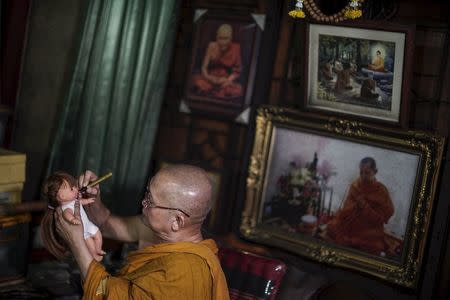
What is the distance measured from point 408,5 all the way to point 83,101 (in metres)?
1.99

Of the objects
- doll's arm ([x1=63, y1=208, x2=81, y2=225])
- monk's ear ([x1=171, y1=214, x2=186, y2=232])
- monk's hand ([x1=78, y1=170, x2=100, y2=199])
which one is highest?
monk's hand ([x1=78, y1=170, x2=100, y2=199])

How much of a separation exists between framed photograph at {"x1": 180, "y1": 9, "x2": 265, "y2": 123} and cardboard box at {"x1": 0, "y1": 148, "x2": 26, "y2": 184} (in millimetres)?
1069

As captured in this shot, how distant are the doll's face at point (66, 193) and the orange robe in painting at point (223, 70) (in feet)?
4.72

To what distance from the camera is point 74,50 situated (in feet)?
13.8

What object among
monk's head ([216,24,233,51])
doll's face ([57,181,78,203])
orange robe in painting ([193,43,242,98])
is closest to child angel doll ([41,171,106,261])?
doll's face ([57,181,78,203])

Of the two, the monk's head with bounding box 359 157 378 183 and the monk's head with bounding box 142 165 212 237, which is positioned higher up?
the monk's head with bounding box 359 157 378 183

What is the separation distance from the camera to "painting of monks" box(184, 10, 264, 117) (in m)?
3.96

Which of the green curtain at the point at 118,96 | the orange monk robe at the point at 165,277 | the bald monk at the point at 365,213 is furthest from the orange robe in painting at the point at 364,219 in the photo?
the green curtain at the point at 118,96

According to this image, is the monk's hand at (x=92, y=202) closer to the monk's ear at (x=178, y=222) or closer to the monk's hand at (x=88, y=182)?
the monk's hand at (x=88, y=182)

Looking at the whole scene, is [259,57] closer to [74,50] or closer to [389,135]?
[389,135]

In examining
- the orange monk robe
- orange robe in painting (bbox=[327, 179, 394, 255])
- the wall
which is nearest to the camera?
the orange monk robe

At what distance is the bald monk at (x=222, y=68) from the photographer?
4.02 meters

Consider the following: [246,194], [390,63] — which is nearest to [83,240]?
[246,194]

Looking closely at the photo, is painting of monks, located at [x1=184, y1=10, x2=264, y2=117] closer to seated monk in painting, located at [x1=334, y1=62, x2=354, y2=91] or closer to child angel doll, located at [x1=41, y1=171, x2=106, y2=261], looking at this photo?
seated monk in painting, located at [x1=334, y1=62, x2=354, y2=91]
